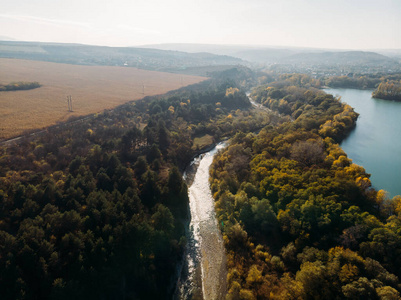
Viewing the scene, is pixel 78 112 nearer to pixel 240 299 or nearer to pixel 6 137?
pixel 6 137

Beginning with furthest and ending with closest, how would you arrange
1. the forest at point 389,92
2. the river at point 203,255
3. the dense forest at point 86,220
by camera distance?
1. the forest at point 389,92
2. the river at point 203,255
3. the dense forest at point 86,220

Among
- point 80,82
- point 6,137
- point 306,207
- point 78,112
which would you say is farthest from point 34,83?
point 306,207

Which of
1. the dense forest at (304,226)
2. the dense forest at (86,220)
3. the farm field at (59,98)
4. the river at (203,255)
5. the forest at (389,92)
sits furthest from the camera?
the forest at (389,92)

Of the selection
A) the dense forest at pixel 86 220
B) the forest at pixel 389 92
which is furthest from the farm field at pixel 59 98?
the forest at pixel 389 92

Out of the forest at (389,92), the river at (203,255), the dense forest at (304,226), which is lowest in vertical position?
the river at (203,255)

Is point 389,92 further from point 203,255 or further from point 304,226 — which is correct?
point 203,255

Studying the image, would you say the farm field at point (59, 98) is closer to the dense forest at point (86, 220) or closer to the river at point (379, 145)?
the dense forest at point (86, 220)
